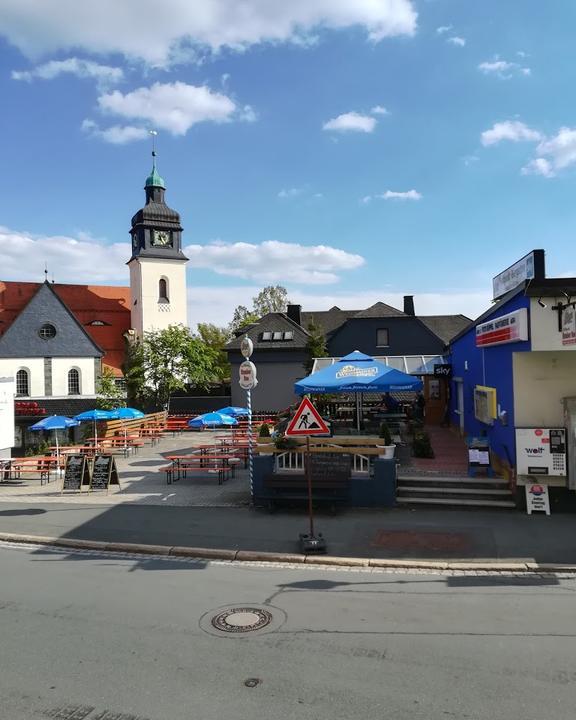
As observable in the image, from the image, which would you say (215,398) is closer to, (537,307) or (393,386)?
(393,386)

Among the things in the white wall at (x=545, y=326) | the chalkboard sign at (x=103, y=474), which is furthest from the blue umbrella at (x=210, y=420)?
the white wall at (x=545, y=326)

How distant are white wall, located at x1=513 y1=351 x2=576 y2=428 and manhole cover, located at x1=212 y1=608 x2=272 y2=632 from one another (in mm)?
7182

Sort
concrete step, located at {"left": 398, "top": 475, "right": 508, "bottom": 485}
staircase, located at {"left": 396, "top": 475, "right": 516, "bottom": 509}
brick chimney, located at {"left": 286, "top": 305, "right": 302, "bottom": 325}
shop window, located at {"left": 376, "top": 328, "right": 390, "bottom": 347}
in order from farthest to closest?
brick chimney, located at {"left": 286, "top": 305, "right": 302, "bottom": 325} → shop window, located at {"left": 376, "top": 328, "right": 390, "bottom": 347} → concrete step, located at {"left": 398, "top": 475, "right": 508, "bottom": 485} → staircase, located at {"left": 396, "top": 475, "right": 516, "bottom": 509}

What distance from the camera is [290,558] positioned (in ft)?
30.1

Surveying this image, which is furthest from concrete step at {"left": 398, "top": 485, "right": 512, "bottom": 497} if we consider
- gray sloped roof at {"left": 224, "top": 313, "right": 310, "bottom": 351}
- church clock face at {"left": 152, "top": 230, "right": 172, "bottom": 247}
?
church clock face at {"left": 152, "top": 230, "right": 172, "bottom": 247}

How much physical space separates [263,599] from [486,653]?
9.59ft

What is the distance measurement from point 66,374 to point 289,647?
4526 centimetres

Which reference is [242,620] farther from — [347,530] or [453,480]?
[453,480]

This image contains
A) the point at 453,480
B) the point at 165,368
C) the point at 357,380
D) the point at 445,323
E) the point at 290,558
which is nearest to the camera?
the point at 290,558

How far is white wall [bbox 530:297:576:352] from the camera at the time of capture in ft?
34.6

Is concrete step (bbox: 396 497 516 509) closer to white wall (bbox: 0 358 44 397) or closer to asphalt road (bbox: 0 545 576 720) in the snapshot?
asphalt road (bbox: 0 545 576 720)

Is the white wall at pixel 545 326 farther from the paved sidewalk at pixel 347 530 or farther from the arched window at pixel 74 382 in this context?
the arched window at pixel 74 382

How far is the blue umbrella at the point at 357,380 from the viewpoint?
14.3 meters

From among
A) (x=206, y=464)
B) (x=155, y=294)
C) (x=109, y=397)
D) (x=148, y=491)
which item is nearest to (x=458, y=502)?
(x=148, y=491)
